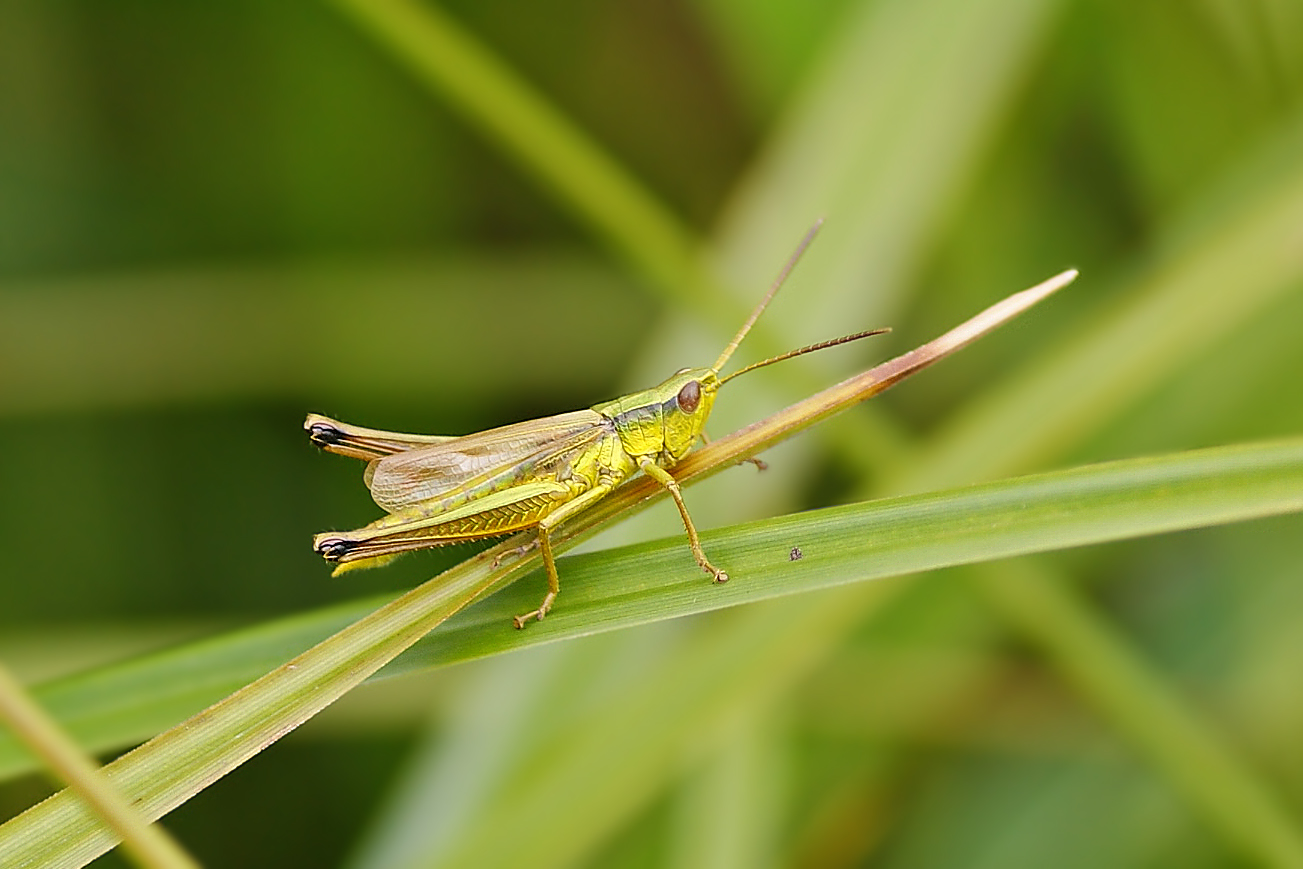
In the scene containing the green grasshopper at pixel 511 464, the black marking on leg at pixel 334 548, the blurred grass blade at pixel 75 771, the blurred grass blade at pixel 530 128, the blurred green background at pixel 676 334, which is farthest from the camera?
the blurred green background at pixel 676 334

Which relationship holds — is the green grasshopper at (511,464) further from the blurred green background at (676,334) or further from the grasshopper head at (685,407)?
the blurred green background at (676,334)

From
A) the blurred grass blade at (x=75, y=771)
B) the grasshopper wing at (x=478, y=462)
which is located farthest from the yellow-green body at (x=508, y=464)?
the blurred grass blade at (x=75, y=771)

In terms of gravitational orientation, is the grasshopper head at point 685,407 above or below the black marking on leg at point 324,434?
below

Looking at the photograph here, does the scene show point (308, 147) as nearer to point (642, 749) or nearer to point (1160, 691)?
point (642, 749)

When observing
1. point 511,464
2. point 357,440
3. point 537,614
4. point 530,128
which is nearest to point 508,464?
point 511,464

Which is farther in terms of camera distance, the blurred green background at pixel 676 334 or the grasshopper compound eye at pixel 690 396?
the blurred green background at pixel 676 334

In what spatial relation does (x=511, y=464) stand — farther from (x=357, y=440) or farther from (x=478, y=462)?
(x=357, y=440)

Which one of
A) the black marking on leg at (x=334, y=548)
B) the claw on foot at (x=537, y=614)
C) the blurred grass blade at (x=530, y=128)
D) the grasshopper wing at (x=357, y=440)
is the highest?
Result: the blurred grass blade at (x=530, y=128)

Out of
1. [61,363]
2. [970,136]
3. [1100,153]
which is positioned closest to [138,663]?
[61,363]
